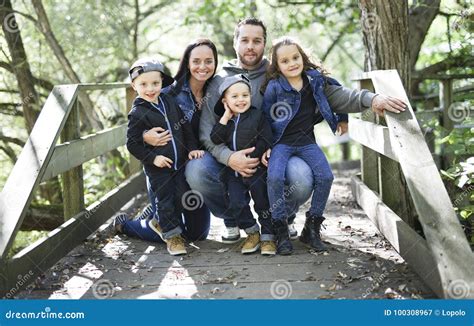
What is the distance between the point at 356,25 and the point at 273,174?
586 cm

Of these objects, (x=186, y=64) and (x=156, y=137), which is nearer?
(x=156, y=137)

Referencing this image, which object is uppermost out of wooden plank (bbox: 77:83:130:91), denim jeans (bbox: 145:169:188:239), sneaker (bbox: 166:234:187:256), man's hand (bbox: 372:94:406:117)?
wooden plank (bbox: 77:83:130:91)

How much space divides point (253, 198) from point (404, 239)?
39.9 inches

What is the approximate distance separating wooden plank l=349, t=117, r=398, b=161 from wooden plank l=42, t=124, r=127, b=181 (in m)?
2.10

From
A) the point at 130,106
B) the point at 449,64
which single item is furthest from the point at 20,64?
the point at 449,64

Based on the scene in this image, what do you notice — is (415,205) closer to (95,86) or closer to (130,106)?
(95,86)

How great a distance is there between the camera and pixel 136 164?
6.60 m

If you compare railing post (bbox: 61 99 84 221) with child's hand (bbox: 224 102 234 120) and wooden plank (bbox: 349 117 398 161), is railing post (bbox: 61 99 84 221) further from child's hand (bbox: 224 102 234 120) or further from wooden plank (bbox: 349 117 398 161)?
wooden plank (bbox: 349 117 398 161)

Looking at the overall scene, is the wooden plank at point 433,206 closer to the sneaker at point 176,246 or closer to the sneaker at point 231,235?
the sneaker at point 231,235

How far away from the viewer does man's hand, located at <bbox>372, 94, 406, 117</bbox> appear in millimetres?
3809

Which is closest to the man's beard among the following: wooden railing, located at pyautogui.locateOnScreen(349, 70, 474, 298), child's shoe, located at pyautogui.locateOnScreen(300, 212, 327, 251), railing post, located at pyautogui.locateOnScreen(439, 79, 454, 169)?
wooden railing, located at pyautogui.locateOnScreen(349, 70, 474, 298)

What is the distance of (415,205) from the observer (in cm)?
321

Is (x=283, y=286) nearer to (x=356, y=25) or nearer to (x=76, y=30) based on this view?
(x=356, y=25)

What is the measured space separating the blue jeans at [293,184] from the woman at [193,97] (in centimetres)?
60
